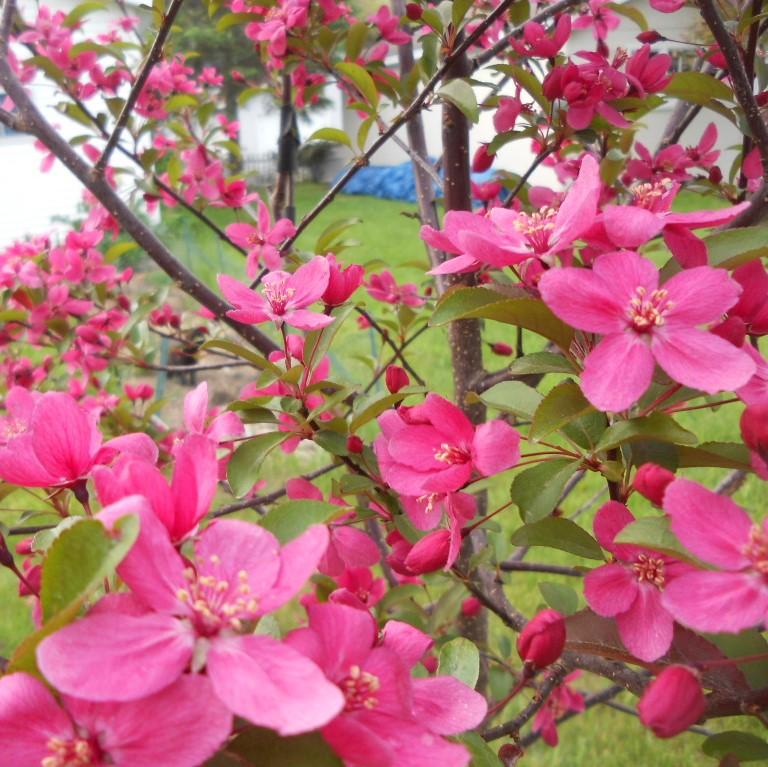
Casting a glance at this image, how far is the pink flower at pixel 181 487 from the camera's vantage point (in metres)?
0.46

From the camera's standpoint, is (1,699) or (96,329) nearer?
(1,699)

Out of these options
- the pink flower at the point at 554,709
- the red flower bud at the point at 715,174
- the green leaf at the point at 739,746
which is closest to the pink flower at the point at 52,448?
the green leaf at the point at 739,746

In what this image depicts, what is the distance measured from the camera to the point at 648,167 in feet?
4.34

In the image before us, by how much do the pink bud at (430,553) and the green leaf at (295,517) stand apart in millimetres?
166

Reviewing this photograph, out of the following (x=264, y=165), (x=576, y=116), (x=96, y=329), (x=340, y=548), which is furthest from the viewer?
(x=264, y=165)

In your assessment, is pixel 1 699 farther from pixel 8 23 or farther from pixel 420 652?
pixel 8 23

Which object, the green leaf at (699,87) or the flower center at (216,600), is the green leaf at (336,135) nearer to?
the green leaf at (699,87)

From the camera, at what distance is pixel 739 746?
68 cm

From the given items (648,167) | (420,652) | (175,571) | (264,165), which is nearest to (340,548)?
(420,652)

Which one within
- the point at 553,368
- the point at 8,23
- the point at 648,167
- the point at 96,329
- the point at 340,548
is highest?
the point at 8,23

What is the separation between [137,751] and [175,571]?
3.5 inches

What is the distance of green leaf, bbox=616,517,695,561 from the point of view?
0.46 meters

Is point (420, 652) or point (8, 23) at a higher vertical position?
point (8, 23)

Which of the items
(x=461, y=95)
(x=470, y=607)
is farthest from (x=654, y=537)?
(x=470, y=607)
